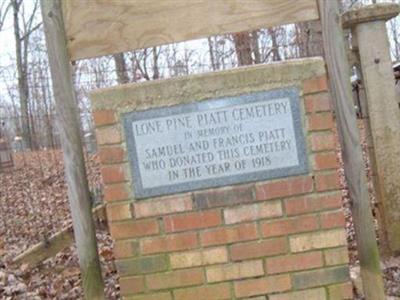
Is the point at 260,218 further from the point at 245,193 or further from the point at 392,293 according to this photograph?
the point at 392,293

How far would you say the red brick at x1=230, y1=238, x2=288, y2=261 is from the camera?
2744 mm

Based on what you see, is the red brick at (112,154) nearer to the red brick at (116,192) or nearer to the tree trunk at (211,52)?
the red brick at (116,192)

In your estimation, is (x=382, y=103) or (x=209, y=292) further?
(x=382, y=103)

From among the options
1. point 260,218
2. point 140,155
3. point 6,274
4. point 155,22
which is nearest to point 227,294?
point 260,218

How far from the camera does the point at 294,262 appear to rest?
2.76m

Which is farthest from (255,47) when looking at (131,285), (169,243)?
(131,285)

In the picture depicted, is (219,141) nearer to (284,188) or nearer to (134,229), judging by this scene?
(284,188)

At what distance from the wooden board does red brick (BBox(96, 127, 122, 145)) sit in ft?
1.23

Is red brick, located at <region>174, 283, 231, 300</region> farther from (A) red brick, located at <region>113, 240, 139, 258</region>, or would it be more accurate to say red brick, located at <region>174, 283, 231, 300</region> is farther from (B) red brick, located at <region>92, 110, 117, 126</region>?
(B) red brick, located at <region>92, 110, 117, 126</region>

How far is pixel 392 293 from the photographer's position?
3.36 m

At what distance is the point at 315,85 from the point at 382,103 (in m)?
1.06

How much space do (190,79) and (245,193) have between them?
0.61 metres

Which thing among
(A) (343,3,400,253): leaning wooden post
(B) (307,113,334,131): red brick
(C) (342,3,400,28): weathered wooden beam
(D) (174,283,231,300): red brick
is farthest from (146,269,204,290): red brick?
(C) (342,3,400,28): weathered wooden beam

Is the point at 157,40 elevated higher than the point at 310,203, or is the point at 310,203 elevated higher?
the point at 157,40
